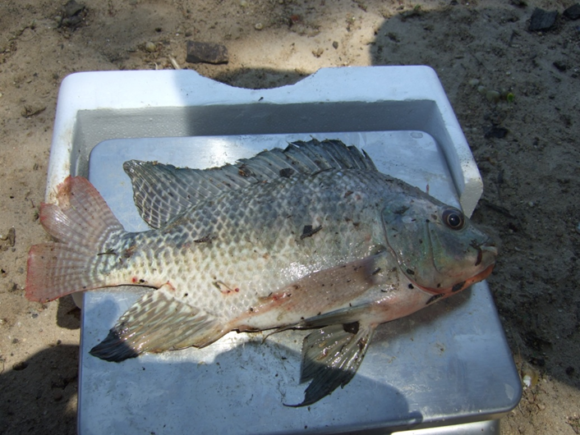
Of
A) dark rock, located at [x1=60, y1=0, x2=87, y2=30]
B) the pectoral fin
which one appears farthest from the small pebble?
dark rock, located at [x1=60, y1=0, x2=87, y2=30]

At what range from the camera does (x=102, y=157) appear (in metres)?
2.55

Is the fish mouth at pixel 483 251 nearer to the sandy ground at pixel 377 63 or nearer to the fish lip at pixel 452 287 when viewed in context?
the fish lip at pixel 452 287

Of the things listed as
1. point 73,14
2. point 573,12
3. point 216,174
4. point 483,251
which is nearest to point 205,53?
point 73,14

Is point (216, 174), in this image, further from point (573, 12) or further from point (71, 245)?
point (573, 12)

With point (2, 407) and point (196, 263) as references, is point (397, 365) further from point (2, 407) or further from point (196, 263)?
point (2, 407)

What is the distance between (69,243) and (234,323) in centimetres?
82

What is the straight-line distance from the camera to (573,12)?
462cm

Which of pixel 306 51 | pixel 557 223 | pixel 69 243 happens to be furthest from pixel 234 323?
pixel 306 51

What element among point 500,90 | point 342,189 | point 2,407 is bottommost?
point 2,407

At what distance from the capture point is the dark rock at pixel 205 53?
415 cm

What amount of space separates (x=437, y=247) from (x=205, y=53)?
3.07 m

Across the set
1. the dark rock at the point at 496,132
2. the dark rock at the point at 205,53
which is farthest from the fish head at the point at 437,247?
the dark rock at the point at 205,53

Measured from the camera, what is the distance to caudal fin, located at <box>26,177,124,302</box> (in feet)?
6.49

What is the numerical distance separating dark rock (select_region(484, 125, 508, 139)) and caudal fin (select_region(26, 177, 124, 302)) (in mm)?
3054
